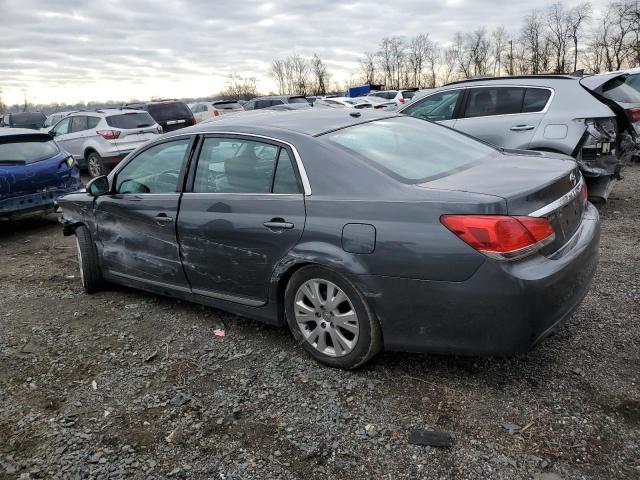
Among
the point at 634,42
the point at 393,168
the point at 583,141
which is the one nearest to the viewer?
the point at 393,168

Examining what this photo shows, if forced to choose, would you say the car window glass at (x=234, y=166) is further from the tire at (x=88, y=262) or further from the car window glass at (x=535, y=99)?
the car window glass at (x=535, y=99)

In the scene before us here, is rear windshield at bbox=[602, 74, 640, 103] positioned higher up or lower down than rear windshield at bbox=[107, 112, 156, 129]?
higher up

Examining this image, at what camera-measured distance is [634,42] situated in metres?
43.6

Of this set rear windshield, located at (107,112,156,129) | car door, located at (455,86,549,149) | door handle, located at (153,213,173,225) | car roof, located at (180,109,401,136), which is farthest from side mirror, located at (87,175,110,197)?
rear windshield, located at (107,112,156,129)

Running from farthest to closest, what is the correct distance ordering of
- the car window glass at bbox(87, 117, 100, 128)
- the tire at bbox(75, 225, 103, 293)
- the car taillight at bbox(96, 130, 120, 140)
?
the car window glass at bbox(87, 117, 100, 128) < the car taillight at bbox(96, 130, 120, 140) < the tire at bbox(75, 225, 103, 293)

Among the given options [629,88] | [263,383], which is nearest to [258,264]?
[263,383]

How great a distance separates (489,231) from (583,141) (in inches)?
175

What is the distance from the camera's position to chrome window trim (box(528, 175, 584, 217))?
8.87 ft

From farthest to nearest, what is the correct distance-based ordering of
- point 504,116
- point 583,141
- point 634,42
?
1. point 634,42
2. point 504,116
3. point 583,141

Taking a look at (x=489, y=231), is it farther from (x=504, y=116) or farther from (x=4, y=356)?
(x=504, y=116)

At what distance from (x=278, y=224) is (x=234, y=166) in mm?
676

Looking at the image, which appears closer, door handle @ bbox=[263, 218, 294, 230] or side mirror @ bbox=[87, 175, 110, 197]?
door handle @ bbox=[263, 218, 294, 230]

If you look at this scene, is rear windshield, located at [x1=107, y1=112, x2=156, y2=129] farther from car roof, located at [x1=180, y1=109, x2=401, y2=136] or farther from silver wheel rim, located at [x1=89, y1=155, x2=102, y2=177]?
car roof, located at [x1=180, y1=109, x2=401, y2=136]

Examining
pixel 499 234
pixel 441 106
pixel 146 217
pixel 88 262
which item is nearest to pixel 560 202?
pixel 499 234
